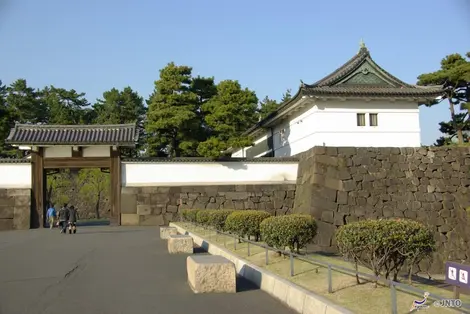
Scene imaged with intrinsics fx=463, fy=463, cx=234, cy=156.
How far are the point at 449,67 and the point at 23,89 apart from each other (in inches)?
1422

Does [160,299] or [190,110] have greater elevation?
[190,110]

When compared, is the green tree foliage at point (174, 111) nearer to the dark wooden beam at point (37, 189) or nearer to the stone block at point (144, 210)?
the stone block at point (144, 210)

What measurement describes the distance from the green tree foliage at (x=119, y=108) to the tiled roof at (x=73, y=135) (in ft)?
60.4

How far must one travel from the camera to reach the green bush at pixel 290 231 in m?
8.66

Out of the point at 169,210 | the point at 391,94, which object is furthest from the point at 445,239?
the point at 169,210

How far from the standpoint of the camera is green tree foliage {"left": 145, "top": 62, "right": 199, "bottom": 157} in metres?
26.6

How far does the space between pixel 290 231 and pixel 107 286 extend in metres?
3.40

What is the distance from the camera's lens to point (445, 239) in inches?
808

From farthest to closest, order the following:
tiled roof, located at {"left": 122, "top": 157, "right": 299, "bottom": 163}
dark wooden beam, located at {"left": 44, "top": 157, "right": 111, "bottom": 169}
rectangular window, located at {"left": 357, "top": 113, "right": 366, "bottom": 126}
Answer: tiled roof, located at {"left": 122, "top": 157, "right": 299, "bottom": 163}, dark wooden beam, located at {"left": 44, "top": 157, "right": 111, "bottom": 169}, rectangular window, located at {"left": 357, "top": 113, "right": 366, "bottom": 126}

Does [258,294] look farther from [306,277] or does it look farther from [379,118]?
[379,118]

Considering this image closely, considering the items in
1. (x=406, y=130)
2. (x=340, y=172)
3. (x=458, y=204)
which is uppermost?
(x=406, y=130)

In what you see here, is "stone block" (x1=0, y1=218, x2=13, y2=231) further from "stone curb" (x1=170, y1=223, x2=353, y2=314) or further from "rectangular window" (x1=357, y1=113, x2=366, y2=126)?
"rectangular window" (x1=357, y1=113, x2=366, y2=126)

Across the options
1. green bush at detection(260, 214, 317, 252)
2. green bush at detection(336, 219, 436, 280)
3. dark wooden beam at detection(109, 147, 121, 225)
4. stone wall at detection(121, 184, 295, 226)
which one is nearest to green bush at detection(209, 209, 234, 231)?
green bush at detection(260, 214, 317, 252)

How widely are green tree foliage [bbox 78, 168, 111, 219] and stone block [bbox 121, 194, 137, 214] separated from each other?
16.2 metres
